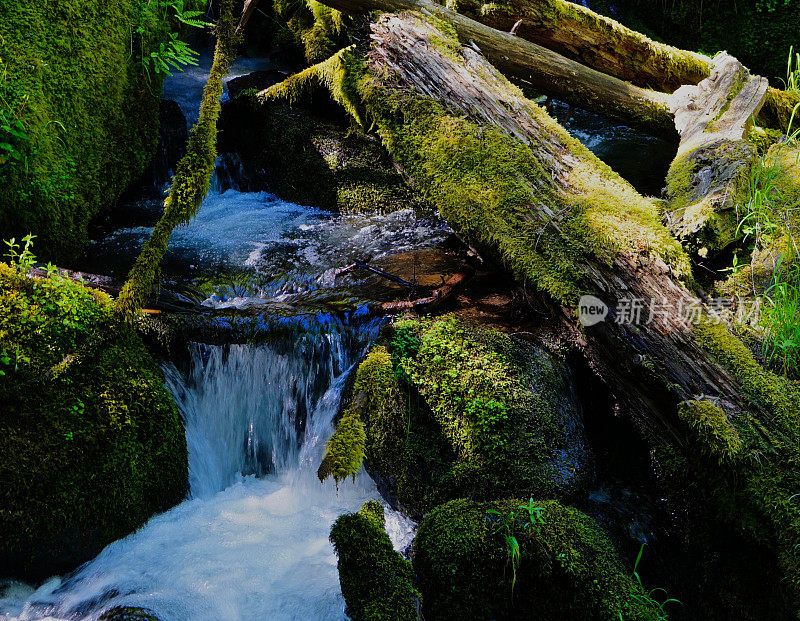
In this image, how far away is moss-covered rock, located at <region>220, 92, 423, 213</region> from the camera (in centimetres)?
632

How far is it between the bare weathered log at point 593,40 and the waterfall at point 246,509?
3847mm

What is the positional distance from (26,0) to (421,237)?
12.1 ft

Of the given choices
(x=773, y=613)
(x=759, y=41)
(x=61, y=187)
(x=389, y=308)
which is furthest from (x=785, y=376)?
(x=759, y=41)

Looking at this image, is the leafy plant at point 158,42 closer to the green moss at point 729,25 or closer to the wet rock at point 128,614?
the wet rock at point 128,614

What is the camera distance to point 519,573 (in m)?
2.74

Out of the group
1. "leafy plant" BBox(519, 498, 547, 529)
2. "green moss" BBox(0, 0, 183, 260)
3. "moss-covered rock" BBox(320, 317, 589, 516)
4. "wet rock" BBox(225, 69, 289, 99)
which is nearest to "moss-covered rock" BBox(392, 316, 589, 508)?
"moss-covered rock" BBox(320, 317, 589, 516)

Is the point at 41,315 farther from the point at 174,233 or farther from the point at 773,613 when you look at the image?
the point at 773,613

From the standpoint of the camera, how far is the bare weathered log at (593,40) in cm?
579

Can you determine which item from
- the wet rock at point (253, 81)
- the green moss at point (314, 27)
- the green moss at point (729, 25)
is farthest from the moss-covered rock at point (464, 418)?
the green moss at point (729, 25)

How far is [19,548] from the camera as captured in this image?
2934mm

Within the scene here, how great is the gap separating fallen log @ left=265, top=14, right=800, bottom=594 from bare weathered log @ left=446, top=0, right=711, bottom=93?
1.09 metres

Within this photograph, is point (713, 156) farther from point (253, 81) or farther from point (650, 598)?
Answer: point (253, 81)

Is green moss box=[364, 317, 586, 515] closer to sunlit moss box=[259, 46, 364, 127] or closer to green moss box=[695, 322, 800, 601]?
green moss box=[695, 322, 800, 601]

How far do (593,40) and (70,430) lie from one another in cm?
584
